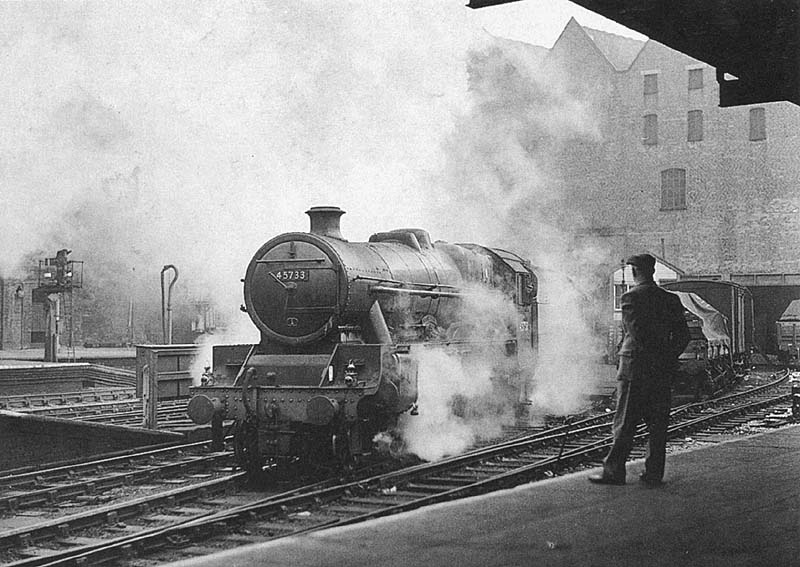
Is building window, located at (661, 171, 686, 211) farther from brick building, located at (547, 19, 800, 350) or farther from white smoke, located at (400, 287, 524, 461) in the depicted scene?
white smoke, located at (400, 287, 524, 461)

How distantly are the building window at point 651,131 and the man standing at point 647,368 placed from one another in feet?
108

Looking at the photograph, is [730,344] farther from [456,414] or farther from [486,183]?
[456,414]

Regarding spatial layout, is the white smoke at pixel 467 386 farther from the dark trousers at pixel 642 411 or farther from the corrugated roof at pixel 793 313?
the corrugated roof at pixel 793 313

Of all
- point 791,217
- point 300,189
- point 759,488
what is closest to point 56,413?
point 300,189

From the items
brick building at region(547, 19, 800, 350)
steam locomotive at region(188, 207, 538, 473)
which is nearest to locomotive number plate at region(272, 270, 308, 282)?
steam locomotive at region(188, 207, 538, 473)

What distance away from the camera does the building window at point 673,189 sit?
35688 millimetres

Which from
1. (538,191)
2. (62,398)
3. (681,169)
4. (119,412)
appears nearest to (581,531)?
(119,412)

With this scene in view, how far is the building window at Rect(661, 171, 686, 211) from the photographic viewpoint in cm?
3569

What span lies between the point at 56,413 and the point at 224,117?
5795 mm

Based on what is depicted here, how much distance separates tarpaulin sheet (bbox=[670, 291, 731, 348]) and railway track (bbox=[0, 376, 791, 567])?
20.7 ft

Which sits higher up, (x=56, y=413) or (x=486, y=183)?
(x=486, y=183)

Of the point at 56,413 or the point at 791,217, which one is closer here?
the point at 56,413

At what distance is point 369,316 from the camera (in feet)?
30.5

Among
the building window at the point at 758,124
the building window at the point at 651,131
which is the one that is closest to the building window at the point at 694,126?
the building window at the point at 651,131
